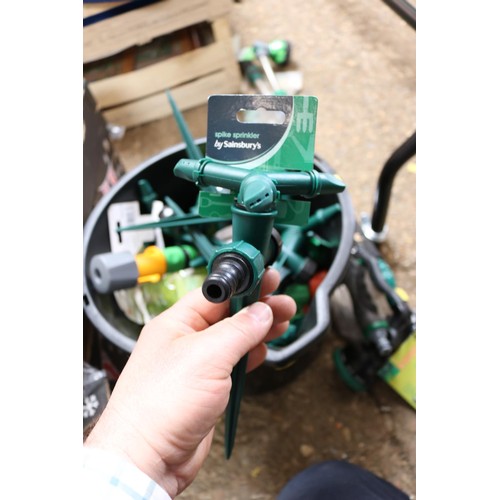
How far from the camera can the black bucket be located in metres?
0.64

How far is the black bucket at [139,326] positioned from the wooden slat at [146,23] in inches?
13.0

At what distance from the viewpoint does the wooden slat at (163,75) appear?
1007mm

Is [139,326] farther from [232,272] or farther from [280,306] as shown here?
[232,272]

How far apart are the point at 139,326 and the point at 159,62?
0.56 metres

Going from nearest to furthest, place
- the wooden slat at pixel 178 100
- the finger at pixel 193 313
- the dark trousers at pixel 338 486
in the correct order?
1. the finger at pixel 193 313
2. the dark trousers at pixel 338 486
3. the wooden slat at pixel 178 100

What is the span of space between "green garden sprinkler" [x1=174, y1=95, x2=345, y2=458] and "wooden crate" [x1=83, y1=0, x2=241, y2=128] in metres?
0.61

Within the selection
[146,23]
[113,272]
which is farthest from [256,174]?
[146,23]

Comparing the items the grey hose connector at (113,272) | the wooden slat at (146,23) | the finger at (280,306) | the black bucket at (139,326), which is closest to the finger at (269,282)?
the finger at (280,306)

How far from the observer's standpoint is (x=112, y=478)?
0.38 m

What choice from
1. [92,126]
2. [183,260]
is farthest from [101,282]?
[92,126]

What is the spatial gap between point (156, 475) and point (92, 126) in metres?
0.59

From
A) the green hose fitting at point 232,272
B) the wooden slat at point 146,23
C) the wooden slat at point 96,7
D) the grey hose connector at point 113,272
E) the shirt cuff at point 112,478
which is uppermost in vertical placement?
the wooden slat at point 96,7

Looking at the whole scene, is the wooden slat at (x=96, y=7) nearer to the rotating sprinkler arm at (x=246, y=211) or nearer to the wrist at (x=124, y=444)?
the rotating sprinkler arm at (x=246, y=211)
